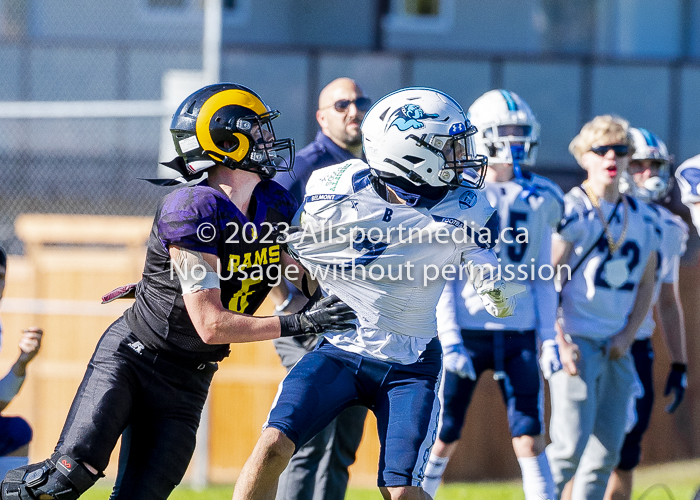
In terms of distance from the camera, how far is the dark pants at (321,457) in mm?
4426

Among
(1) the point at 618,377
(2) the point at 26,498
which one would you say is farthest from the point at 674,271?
(2) the point at 26,498

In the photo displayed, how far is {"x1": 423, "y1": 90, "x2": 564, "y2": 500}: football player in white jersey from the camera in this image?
4.52 metres

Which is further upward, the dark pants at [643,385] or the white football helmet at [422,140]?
the white football helmet at [422,140]

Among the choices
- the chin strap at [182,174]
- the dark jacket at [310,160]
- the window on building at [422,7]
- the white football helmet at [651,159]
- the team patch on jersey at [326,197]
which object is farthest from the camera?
the window on building at [422,7]

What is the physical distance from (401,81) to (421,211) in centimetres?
657

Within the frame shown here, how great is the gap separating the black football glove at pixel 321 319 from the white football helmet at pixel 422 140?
598mm

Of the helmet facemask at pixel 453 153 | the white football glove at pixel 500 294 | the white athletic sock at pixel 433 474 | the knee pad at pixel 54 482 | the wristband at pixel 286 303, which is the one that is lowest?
the white athletic sock at pixel 433 474

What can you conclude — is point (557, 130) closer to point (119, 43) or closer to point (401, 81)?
point (401, 81)

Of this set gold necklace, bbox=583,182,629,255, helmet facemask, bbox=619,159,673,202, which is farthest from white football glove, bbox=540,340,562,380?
helmet facemask, bbox=619,159,673,202

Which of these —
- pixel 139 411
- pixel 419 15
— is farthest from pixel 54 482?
pixel 419 15

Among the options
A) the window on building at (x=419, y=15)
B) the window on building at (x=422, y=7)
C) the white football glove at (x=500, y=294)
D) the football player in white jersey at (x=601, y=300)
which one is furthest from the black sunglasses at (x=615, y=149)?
the window on building at (x=422, y=7)

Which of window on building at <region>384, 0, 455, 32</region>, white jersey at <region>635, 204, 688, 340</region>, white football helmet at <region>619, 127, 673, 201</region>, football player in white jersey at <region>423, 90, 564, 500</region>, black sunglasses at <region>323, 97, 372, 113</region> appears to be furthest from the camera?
window on building at <region>384, 0, 455, 32</region>

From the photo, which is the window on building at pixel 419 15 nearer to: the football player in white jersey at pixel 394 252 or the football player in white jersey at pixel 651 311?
the football player in white jersey at pixel 651 311

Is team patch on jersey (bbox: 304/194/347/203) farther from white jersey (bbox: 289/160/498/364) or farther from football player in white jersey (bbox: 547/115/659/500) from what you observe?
football player in white jersey (bbox: 547/115/659/500)
